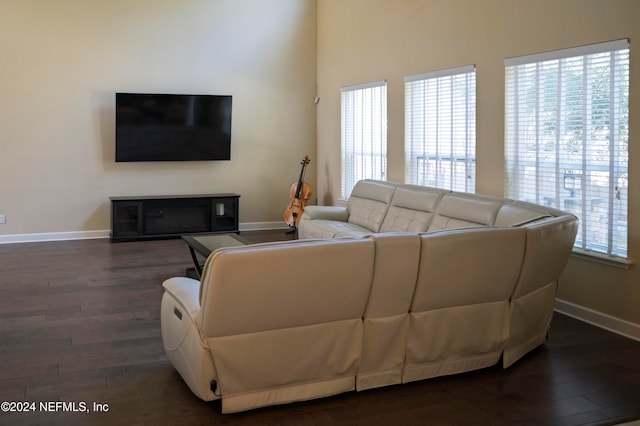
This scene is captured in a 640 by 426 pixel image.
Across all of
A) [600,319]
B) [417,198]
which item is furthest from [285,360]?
[417,198]

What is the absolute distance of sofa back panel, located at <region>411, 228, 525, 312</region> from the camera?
3.49 meters

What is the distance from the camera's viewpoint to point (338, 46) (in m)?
8.83

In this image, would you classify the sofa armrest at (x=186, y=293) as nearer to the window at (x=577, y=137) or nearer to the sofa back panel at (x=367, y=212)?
the window at (x=577, y=137)

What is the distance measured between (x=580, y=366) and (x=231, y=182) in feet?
20.0

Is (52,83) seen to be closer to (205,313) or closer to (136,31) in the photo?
(136,31)

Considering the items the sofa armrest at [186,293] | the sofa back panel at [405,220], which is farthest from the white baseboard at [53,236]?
the sofa armrest at [186,293]

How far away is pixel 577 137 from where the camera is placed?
495 centimetres

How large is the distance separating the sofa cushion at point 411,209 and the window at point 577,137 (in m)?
0.69

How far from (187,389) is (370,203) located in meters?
3.71

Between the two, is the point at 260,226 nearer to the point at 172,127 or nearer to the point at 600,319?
the point at 172,127

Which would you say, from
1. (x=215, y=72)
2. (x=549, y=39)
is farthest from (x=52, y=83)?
(x=549, y=39)

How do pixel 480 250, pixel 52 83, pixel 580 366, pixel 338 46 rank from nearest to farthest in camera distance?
pixel 480 250, pixel 580 366, pixel 52 83, pixel 338 46

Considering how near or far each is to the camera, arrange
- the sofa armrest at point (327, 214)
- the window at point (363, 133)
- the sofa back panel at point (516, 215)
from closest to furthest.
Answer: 1. the sofa back panel at point (516, 215)
2. the sofa armrest at point (327, 214)
3. the window at point (363, 133)

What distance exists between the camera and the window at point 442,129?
624cm
